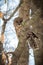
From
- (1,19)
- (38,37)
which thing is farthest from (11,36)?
(38,37)

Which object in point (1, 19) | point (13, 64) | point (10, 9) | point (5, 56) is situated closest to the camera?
point (13, 64)

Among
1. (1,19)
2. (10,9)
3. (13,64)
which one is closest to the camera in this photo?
(13,64)

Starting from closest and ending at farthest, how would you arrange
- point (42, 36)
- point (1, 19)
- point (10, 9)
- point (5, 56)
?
point (42, 36), point (5, 56), point (1, 19), point (10, 9)

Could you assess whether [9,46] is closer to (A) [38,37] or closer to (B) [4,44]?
(B) [4,44]

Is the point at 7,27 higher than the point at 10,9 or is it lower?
lower

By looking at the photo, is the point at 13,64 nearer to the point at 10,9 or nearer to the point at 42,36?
the point at 42,36

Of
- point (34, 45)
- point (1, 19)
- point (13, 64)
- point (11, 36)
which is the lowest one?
point (13, 64)

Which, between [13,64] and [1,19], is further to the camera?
[1,19]

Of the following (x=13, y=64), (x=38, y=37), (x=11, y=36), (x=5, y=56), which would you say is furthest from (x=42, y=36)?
(x=11, y=36)

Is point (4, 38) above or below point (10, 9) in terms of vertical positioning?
below
